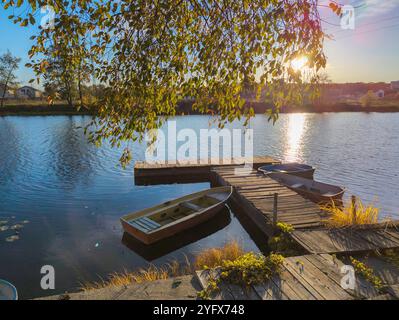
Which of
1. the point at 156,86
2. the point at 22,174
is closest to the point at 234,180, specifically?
the point at 156,86

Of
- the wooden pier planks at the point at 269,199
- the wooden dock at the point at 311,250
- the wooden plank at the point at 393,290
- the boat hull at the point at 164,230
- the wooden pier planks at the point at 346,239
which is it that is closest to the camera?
the wooden plank at the point at 393,290

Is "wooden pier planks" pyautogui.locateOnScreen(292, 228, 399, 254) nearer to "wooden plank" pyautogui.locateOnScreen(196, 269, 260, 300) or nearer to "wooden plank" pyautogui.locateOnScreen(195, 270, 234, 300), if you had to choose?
"wooden plank" pyautogui.locateOnScreen(196, 269, 260, 300)

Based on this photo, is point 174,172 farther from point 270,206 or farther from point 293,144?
point 293,144

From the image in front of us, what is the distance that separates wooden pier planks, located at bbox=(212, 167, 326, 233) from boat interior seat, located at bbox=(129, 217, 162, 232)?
4.56m

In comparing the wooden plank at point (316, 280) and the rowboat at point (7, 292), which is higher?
the rowboat at point (7, 292)

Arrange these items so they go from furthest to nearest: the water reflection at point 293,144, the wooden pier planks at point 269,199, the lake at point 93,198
Result: the water reflection at point 293,144
the wooden pier planks at point 269,199
the lake at point 93,198

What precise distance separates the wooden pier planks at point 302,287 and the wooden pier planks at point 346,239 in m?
1.23

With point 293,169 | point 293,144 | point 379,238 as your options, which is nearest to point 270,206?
point 379,238

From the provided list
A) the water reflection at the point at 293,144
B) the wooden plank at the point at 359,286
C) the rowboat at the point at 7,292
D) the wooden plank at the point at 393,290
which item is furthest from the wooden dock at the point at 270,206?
the rowboat at the point at 7,292

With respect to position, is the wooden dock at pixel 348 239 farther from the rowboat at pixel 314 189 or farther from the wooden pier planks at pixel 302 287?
the rowboat at pixel 314 189

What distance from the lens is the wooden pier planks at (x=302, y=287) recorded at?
6.15m

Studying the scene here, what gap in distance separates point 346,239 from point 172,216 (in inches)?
301

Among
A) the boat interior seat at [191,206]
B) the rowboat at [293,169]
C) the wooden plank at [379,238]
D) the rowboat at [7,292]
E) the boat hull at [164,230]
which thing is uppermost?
the rowboat at [7,292]

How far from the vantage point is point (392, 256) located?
812 cm
